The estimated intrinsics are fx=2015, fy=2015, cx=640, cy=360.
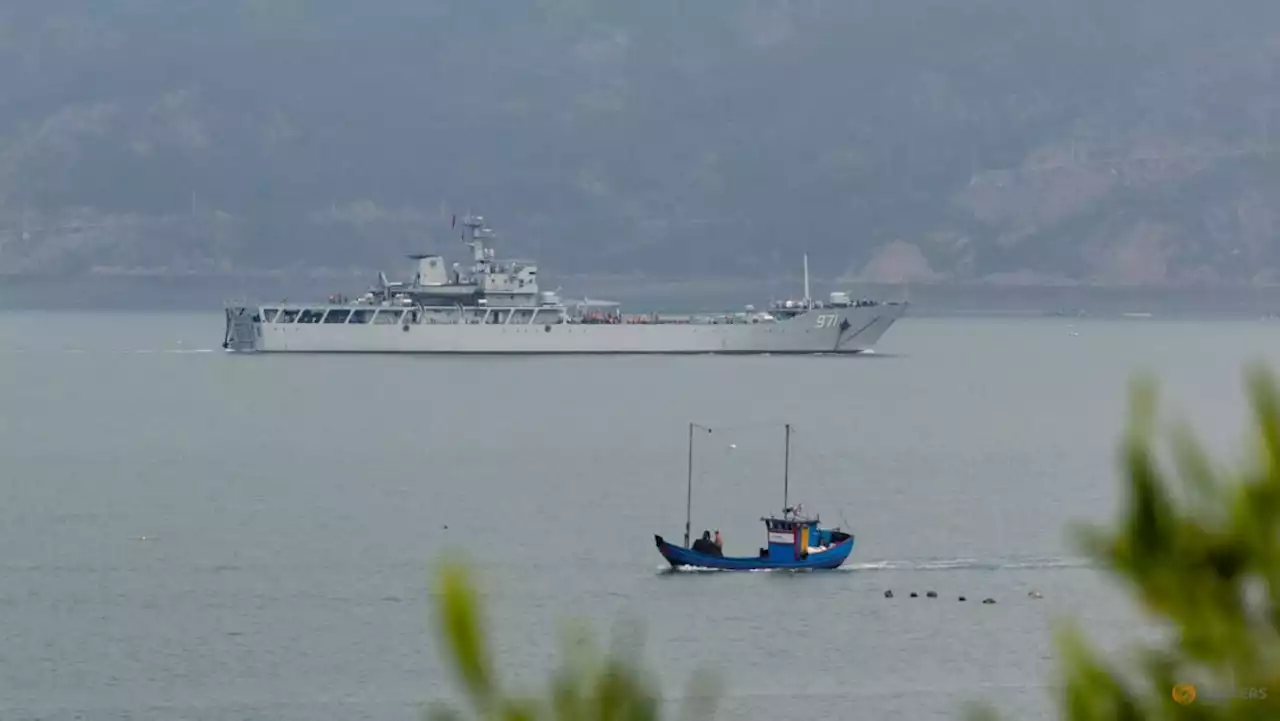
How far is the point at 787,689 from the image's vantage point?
30.2 m

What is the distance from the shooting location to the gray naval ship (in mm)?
115688

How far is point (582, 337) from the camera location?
117250 mm

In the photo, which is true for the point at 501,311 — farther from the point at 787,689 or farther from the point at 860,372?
the point at 787,689

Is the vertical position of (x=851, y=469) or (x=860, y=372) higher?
(x=860, y=372)

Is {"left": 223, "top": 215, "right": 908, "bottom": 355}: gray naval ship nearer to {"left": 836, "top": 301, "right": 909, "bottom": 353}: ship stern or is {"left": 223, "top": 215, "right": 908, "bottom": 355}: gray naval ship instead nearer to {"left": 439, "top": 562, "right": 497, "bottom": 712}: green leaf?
{"left": 836, "top": 301, "right": 909, "bottom": 353}: ship stern

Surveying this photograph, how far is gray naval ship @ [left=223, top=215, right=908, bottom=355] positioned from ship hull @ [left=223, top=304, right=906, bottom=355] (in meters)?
0.06

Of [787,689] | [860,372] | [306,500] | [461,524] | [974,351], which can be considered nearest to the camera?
[787,689]

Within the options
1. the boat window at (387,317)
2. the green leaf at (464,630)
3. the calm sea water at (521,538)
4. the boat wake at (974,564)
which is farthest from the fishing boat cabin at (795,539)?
the boat window at (387,317)

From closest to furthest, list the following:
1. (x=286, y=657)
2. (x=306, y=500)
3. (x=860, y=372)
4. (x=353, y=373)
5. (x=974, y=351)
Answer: (x=286, y=657)
(x=306, y=500)
(x=353, y=373)
(x=860, y=372)
(x=974, y=351)

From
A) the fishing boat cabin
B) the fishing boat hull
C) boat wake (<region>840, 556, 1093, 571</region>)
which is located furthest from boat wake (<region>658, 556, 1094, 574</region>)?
the fishing boat cabin

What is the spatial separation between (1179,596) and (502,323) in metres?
113

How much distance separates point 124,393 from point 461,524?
6321 centimetres

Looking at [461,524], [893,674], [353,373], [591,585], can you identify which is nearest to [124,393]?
[353,373]


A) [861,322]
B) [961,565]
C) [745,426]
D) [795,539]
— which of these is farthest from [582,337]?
[795,539]
